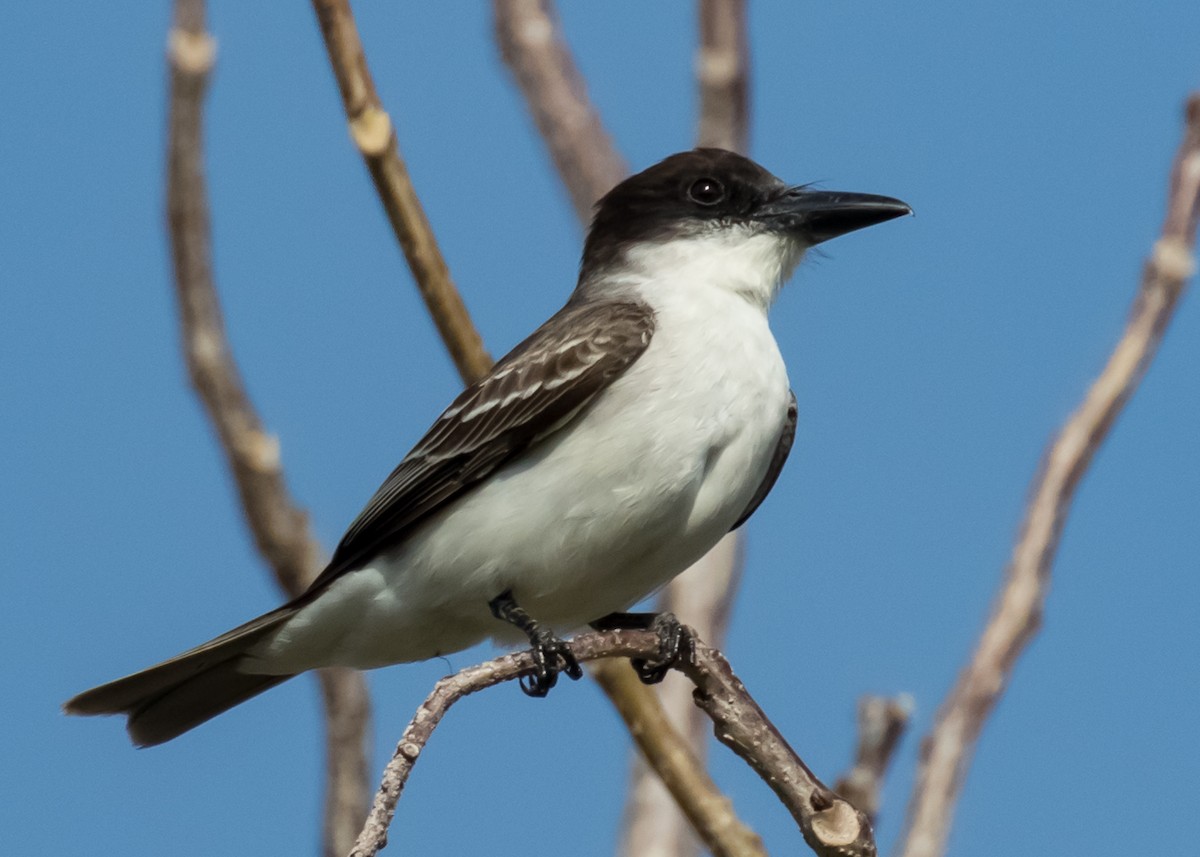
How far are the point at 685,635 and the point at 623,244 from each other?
270 cm

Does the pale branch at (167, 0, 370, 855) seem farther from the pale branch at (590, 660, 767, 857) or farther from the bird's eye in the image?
the bird's eye

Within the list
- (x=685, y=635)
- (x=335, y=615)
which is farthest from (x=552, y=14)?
(x=685, y=635)

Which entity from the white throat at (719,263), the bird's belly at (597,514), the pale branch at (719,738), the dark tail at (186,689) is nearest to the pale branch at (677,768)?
the pale branch at (719,738)

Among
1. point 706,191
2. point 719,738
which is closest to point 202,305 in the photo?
point 706,191

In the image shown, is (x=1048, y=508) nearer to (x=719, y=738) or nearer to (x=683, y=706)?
(x=719, y=738)

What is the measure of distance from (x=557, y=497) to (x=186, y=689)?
1.90 m

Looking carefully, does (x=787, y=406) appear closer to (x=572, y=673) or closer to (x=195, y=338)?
(x=572, y=673)

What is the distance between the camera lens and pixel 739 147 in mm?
8609

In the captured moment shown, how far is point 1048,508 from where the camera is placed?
638cm

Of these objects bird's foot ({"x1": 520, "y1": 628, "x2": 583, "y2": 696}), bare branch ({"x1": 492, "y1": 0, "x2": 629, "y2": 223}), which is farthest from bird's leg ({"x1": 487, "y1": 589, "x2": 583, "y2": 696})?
bare branch ({"x1": 492, "y1": 0, "x2": 629, "y2": 223})

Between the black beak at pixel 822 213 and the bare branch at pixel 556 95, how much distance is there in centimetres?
145

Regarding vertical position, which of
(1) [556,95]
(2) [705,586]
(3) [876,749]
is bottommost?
(3) [876,749]

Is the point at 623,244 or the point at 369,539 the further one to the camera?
the point at 623,244

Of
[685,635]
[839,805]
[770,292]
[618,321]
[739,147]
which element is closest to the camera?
[839,805]
